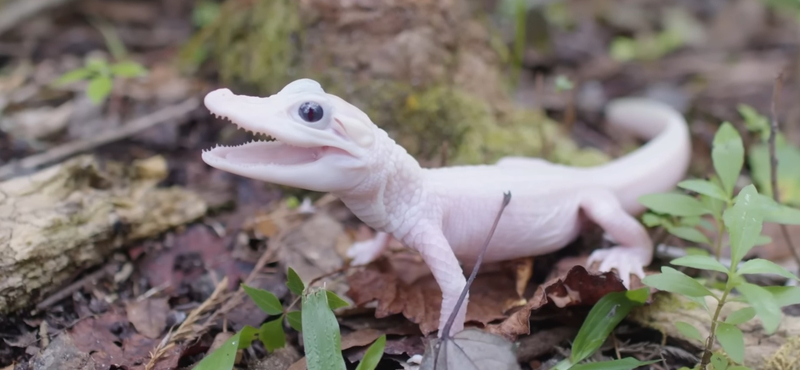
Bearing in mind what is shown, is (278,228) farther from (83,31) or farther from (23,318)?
(83,31)

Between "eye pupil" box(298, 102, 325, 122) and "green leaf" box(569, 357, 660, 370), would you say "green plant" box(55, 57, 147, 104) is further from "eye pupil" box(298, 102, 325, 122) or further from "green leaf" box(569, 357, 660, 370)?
"green leaf" box(569, 357, 660, 370)

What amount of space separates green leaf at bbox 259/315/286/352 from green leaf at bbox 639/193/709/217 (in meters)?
1.74

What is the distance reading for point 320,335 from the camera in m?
2.38

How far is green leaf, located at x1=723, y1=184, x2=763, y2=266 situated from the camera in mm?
2322

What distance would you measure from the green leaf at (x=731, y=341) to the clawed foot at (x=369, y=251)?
5.71 feet

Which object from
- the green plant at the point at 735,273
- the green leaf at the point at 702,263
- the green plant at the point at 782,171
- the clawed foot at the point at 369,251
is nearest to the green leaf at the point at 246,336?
the clawed foot at the point at 369,251

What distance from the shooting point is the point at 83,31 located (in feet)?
22.6

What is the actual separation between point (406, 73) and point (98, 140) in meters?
2.27

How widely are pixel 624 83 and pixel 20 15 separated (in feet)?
20.7

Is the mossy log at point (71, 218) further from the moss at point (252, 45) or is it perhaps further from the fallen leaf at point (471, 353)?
the fallen leaf at point (471, 353)

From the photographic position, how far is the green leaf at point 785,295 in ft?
7.29

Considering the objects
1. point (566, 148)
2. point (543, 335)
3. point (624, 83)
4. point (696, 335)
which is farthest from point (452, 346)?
point (624, 83)

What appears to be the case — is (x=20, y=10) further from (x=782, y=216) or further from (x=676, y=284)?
(x=782, y=216)

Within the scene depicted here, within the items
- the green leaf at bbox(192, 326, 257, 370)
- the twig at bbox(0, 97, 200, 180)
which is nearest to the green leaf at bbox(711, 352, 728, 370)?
the green leaf at bbox(192, 326, 257, 370)
